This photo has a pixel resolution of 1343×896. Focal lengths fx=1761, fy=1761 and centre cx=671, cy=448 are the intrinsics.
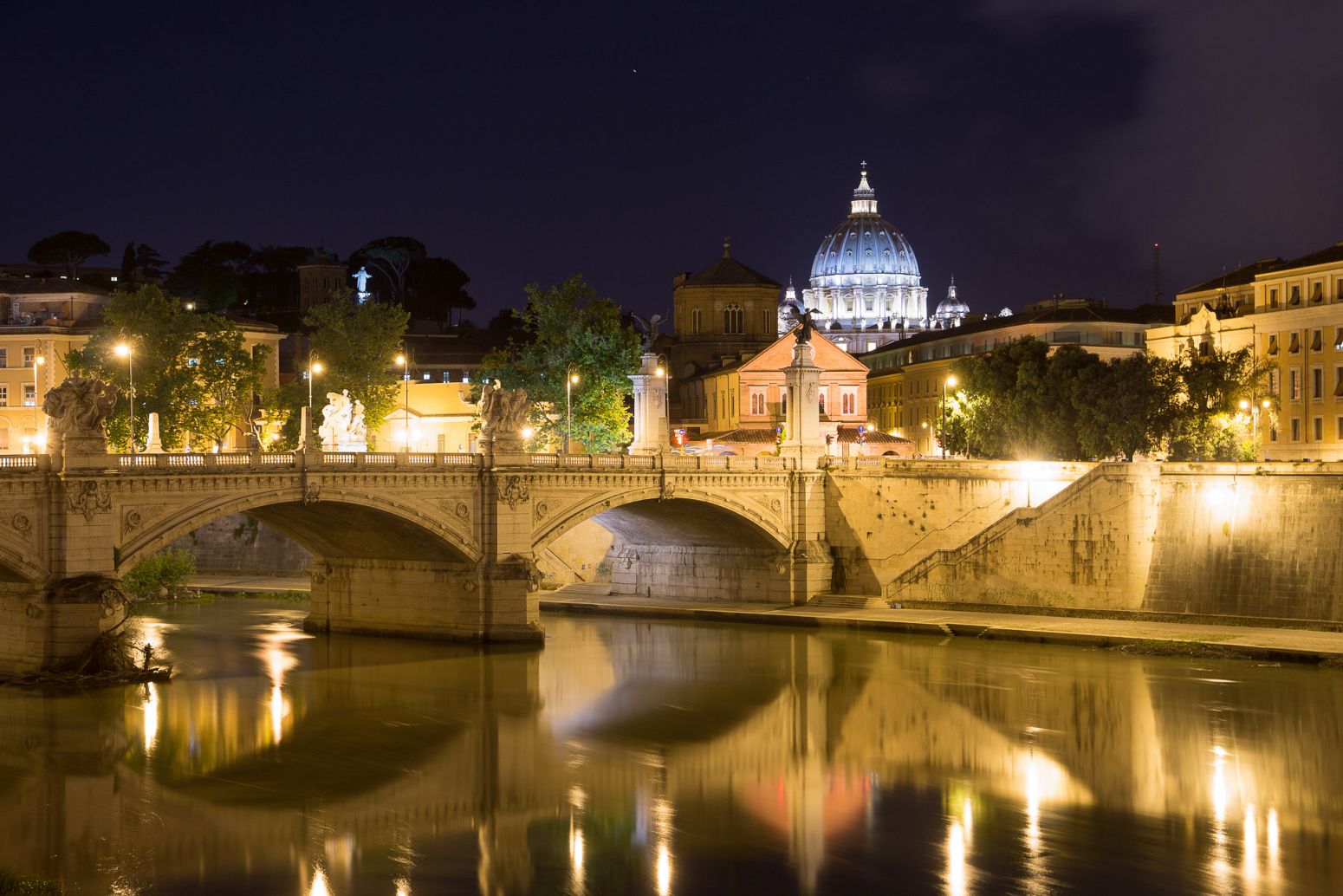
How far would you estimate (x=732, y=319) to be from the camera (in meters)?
98.8

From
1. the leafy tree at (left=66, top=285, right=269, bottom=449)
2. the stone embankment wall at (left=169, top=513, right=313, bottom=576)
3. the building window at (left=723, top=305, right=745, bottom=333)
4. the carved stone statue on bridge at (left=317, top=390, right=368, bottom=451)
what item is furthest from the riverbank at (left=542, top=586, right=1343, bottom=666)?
the building window at (left=723, top=305, right=745, bottom=333)

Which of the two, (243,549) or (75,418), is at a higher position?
(75,418)

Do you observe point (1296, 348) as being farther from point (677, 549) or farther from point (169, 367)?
point (169, 367)

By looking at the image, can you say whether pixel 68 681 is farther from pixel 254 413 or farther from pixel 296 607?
pixel 254 413

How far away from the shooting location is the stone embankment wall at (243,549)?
63.1m

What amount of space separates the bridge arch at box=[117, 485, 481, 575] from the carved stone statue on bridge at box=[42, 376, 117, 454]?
1899 millimetres

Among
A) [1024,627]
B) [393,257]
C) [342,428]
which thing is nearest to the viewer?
[1024,627]

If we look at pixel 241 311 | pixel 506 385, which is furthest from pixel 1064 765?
pixel 241 311

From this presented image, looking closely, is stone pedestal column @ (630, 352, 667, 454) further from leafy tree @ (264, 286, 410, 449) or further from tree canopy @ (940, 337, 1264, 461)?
leafy tree @ (264, 286, 410, 449)

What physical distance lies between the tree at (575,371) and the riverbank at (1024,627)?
11.4m

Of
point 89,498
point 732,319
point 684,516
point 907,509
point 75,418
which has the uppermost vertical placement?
point 732,319

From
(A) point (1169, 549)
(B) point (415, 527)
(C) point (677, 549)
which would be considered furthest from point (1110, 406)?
(B) point (415, 527)

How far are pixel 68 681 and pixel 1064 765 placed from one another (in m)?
19.5

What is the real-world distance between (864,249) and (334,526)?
128 metres
